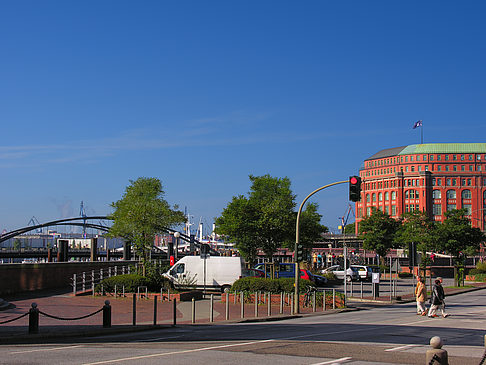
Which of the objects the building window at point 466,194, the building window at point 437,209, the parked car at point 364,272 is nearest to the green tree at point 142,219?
the parked car at point 364,272

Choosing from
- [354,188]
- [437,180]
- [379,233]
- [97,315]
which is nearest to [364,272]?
[354,188]

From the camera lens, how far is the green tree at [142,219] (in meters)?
41.9

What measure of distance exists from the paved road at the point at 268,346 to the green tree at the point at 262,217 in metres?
34.9

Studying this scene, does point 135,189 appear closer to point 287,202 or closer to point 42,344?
point 287,202

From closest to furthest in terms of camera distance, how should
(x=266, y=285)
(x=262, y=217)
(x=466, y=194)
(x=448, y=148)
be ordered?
(x=266, y=285) < (x=262, y=217) < (x=466, y=194) < (x=448, y=148)

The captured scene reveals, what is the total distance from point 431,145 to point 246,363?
162172 mm

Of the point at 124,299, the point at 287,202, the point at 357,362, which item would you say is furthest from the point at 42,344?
the point at 287,202

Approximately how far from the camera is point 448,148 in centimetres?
16350

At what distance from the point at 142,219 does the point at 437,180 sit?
131313 millimetres

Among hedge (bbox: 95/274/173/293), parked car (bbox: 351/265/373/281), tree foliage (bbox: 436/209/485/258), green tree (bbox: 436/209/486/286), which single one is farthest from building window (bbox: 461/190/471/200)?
hedge (bbox: 95/274/173/293)

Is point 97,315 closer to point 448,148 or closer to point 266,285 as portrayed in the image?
point 266,285

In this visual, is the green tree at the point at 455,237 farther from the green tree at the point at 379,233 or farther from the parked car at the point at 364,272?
the green tree at the point at 379,233

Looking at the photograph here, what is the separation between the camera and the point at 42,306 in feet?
90.7

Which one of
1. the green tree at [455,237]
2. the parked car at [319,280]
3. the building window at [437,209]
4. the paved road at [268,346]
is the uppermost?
the building window at [437,209]
